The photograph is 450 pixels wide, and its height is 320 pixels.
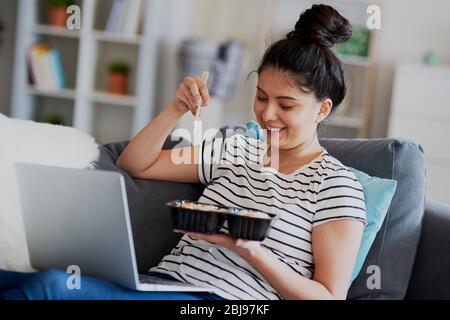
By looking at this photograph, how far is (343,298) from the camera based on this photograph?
4.47ft

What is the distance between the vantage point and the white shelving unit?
445 centimetres

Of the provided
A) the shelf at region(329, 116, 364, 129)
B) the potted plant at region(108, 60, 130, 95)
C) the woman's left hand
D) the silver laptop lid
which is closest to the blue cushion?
the woman's left hand

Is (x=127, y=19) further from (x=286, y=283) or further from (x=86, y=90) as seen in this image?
(x=286, y=283)

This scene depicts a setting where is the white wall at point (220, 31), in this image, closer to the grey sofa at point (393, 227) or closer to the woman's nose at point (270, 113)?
the grey sofa at point (393, 227)

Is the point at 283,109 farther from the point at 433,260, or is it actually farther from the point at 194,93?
the point at 433,260

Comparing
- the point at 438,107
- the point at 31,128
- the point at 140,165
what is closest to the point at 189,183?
the point at 140,165

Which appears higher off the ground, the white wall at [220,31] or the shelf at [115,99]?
the white wall at [220,31]

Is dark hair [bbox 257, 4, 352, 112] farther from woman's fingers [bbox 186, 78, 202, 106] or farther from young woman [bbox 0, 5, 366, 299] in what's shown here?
woman's fingers [bbox 186, 78, 202, 106]

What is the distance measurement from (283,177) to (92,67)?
3.28 meters

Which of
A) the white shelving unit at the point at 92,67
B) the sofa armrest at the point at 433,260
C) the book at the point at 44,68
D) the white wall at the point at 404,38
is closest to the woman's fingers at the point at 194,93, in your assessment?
the sofa armrest at the point at 433,260

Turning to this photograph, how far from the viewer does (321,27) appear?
152 cm

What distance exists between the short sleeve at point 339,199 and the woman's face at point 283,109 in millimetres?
111

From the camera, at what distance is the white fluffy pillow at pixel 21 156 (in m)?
1.44
